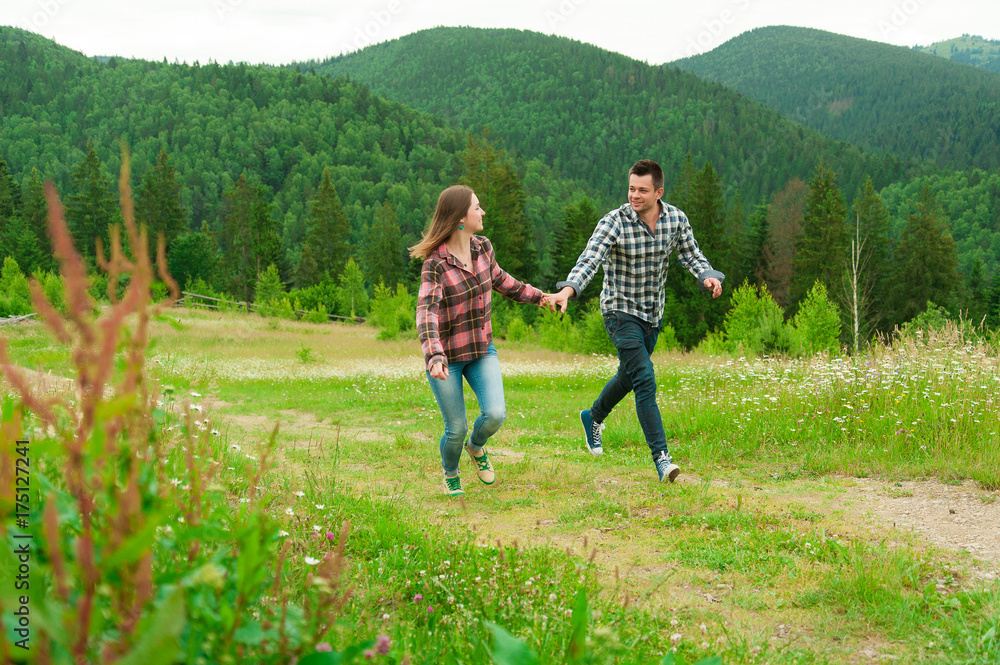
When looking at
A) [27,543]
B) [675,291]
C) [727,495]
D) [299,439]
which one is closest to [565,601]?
[27,543]

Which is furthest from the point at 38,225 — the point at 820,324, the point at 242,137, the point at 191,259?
the point at 242,137

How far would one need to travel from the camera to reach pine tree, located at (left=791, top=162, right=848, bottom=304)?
5219cm

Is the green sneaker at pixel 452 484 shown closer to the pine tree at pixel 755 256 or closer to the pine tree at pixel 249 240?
the pine tree at pixel 755 256

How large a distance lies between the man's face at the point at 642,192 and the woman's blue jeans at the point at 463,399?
1.78 meters

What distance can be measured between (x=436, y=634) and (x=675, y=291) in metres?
40.1

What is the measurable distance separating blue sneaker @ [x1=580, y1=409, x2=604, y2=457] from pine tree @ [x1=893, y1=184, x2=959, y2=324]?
200 feet

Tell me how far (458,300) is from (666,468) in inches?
83.8

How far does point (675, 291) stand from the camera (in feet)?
135

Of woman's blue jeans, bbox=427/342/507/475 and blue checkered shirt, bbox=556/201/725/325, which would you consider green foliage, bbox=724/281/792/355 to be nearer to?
blue checkered shirt, bbox=556/201/725/325

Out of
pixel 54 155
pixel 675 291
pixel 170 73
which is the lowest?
pixel 675 291

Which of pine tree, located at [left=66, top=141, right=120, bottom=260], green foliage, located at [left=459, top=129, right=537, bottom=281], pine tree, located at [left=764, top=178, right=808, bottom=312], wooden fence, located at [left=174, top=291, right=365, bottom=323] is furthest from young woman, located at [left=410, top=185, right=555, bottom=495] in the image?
pine tree, located at [left=66, top=141, right=120, bottom=260]

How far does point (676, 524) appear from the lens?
15.1ft

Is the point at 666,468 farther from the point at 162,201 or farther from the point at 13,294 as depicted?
the point at 162,201

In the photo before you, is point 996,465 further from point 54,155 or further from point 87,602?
point 54,155
